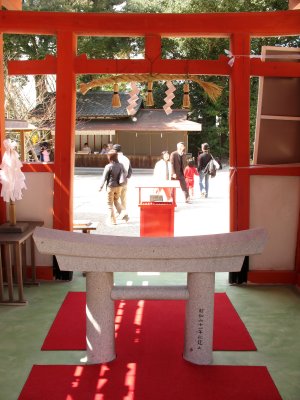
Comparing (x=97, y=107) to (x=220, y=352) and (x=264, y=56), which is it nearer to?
(x=264, y=56)

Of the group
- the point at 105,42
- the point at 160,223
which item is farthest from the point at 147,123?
the point at 160,223

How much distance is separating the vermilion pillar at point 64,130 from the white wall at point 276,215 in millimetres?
2505

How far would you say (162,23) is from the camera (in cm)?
597

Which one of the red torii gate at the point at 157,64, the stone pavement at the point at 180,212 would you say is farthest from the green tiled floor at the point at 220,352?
the stone pavement at the point at 180,212

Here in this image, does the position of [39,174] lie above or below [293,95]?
below

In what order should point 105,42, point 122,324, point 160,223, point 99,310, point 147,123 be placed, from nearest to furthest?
point 99,310 < point 122,324 < point 160,223 < point 105,42 < point 147,123

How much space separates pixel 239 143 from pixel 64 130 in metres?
2.36

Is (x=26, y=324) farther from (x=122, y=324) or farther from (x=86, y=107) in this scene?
(x=86, y=107)

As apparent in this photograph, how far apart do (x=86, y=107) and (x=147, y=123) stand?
329cm

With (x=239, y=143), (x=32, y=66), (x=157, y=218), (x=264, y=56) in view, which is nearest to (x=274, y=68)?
(x=264, y=56)

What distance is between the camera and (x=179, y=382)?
12.3 feet

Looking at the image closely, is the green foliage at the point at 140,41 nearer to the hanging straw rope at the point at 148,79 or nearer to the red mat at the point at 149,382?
the hanging straw rope at the point at 148,79

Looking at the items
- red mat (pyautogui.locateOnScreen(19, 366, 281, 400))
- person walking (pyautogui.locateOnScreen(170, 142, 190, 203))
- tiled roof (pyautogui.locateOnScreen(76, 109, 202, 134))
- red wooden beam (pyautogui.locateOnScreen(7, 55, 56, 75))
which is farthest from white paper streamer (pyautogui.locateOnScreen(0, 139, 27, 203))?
tiled roof (pyautogui.locateOnScreen(76, 109, 202, 134))

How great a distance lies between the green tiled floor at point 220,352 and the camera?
3970 millimetres
